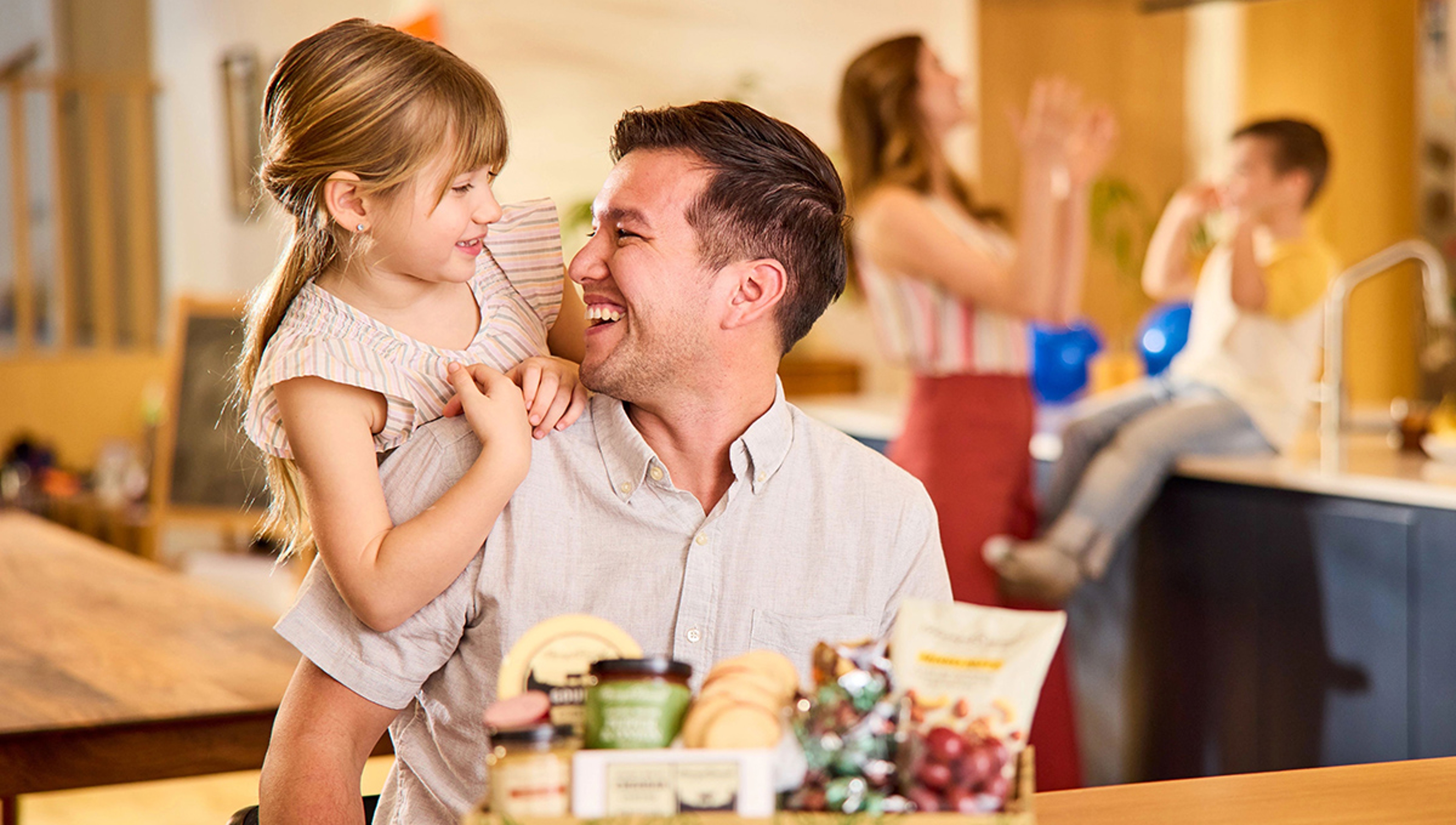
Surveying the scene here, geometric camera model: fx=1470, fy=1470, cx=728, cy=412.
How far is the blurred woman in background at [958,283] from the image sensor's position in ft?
8.59

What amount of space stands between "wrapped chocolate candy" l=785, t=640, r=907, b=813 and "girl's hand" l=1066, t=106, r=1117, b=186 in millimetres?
2048

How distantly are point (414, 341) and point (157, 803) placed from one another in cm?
273

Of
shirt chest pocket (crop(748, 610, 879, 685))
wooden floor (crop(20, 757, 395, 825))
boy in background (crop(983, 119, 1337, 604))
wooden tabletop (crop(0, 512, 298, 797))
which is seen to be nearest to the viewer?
shirt chest pocket (crop(748, 610, 879, 685))

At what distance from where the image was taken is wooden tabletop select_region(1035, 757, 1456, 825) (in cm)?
95

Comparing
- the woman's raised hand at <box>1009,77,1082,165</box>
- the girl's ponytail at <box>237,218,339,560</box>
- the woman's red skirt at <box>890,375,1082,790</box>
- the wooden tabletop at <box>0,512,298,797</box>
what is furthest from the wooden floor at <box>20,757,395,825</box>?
the girl's ponytail at <box>237,218,339,560</box>

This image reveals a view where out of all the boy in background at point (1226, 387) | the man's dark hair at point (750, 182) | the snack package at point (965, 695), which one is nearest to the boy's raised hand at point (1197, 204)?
the boy in background at point (1226, 387)

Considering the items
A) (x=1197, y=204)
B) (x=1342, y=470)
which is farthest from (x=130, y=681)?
(x=1197, y=204)

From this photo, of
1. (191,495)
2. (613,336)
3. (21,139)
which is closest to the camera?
(613,336)

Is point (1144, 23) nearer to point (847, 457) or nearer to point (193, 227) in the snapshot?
point (193, 227)

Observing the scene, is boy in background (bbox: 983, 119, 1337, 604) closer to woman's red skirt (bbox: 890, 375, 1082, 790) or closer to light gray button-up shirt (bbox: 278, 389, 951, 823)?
woman's red skirt (bbox: 890, 375, 1082, 790)

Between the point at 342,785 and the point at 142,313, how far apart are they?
19.5 ft

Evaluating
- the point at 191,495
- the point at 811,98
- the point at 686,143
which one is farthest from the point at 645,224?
the point at 811,98

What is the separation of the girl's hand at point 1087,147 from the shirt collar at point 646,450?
1.49 metres

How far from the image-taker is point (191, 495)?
180 inches
